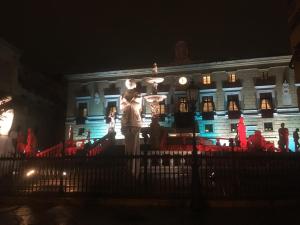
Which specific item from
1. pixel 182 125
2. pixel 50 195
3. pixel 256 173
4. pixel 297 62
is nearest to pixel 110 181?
pixel 50 195

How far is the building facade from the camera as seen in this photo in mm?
40969

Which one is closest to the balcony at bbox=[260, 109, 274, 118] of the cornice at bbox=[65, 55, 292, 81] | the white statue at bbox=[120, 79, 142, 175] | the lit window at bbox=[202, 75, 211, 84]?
the cornice at bbox=[65, 55, 292, 81]

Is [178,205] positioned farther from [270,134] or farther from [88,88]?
[88,88]

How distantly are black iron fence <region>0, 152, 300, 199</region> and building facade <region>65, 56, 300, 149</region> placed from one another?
89.7 feet

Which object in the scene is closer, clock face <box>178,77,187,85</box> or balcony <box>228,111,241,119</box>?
balcony <box>228,111,241,119</box>

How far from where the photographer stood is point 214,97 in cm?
4347

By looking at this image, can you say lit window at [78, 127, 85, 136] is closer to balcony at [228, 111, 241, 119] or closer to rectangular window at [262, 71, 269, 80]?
balcony at [228, 111, 241, 119]

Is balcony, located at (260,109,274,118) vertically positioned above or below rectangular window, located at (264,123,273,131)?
above

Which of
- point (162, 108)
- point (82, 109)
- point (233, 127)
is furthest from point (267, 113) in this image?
point (82, 109)

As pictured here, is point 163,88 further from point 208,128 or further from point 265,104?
point 265,104

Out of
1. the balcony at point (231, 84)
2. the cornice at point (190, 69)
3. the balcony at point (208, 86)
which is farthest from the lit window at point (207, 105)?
the cornice at point (190, 69)

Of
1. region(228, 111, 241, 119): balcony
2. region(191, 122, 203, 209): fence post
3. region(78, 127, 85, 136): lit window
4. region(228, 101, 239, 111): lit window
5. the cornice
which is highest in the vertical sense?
the cornice

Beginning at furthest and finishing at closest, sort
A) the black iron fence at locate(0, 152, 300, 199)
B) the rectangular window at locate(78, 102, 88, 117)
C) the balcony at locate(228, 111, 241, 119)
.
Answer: the rectangular window at locate(78, 102, 88, 117) → the balcony at locate(228, 111, 241, 119) → the black iron fence at locate(0, 152, 300, 199)

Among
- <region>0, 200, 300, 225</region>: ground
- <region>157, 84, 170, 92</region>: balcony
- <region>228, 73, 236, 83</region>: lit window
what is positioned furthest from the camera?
<region>157, 84, 170, 92</region>: balcony
